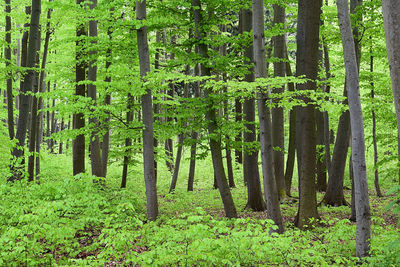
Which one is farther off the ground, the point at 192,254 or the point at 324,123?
the point at 324,123

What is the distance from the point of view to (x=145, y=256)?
4418mm

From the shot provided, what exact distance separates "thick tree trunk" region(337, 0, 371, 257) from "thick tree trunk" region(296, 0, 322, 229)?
2.50 m

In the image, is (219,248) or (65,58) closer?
(219,248)

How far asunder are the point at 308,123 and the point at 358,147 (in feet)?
8.88

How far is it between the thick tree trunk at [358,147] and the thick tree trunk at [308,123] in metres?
2.50

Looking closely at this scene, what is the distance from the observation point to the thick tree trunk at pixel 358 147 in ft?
19.0

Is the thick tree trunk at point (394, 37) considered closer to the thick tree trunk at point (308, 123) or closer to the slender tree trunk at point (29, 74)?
the thick tree trunk at point (308, 123)

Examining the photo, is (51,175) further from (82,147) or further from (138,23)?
(138,23)

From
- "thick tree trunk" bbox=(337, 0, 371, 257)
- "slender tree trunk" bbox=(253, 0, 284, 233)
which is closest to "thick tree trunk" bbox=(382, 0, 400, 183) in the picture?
"thick tree trunk" bbox=(337, 0, 371, 257)

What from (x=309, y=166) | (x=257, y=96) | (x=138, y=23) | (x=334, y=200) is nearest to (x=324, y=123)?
(x=334, y=200)

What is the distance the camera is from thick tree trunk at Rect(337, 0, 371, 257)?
19.0ft

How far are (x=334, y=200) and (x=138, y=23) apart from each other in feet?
29.1

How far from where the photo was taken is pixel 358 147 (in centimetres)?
582

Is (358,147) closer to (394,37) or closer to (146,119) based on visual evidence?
(394,37)
